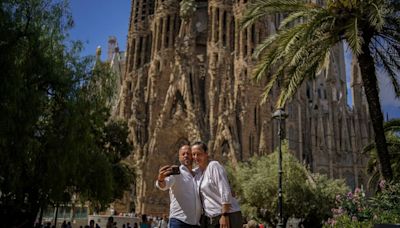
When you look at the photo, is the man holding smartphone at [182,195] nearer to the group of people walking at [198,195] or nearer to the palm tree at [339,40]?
the group of people walking at [198,195]

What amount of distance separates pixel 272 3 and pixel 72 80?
7.03m

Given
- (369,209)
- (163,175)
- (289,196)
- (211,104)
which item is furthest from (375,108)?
(211,104)

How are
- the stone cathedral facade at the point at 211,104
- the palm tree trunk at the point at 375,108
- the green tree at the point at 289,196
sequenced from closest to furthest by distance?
the palm tree trunk at the point at 375,108 → the green tree at the point at 289,196 → the stone cathedral facade at the point at 211,104

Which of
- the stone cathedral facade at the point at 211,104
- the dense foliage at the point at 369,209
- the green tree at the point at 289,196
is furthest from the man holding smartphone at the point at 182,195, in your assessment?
the stone cathedral facade at the point at 211,104

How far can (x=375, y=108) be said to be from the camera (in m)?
10.6

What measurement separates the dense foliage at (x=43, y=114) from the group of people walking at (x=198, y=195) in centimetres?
826

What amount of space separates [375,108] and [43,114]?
10.1 metres

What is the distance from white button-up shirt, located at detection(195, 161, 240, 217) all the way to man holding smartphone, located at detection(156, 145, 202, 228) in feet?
0.34

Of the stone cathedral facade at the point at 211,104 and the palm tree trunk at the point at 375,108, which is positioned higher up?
the stone cathedral facade at the point at 211,104

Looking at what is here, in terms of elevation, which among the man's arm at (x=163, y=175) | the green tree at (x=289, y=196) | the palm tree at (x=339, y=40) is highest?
the palm tree at (x=339, y=40)

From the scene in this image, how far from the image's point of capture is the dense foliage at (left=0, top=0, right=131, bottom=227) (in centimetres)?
1161

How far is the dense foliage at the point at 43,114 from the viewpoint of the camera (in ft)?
38.1

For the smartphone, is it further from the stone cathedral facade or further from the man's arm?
the stone cathedral facade

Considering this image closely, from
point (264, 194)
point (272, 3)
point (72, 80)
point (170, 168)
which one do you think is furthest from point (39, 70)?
point (264, 194)
